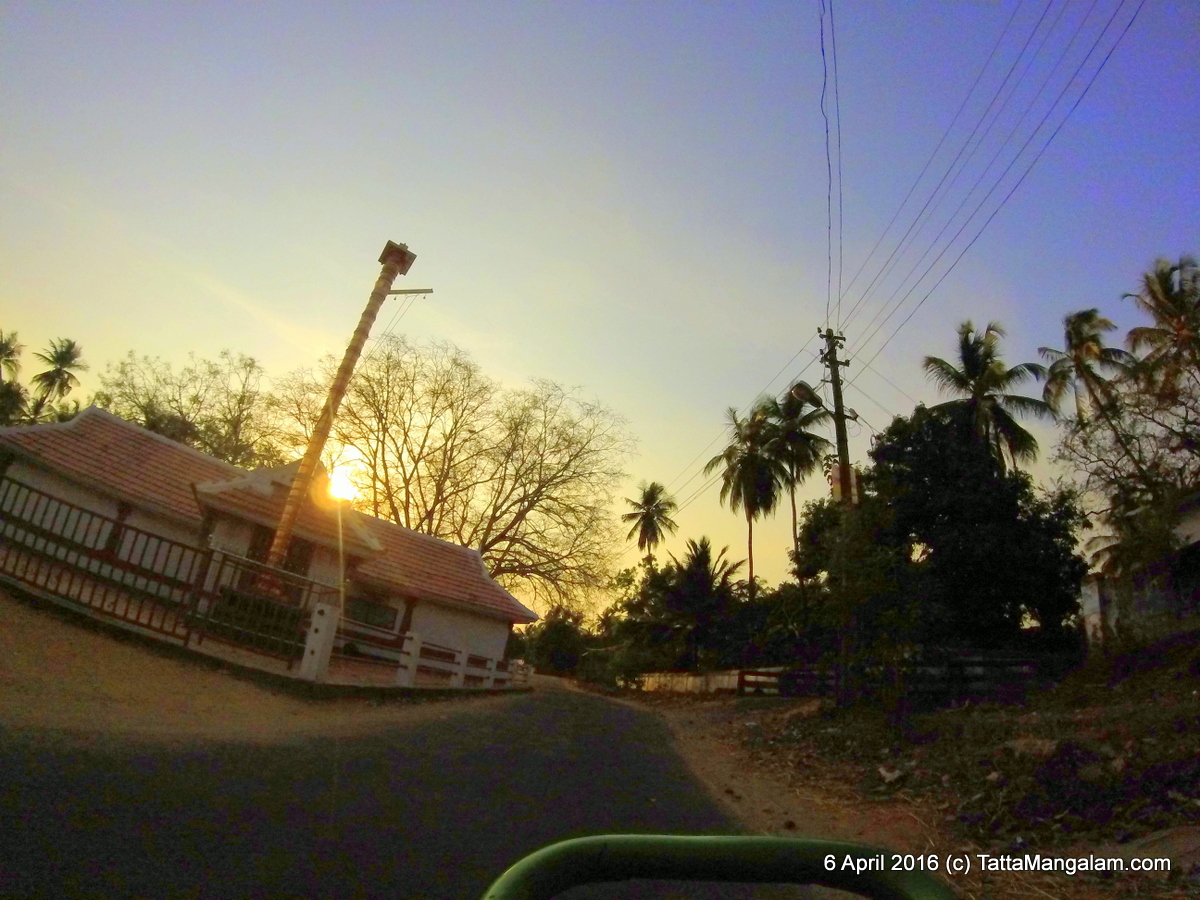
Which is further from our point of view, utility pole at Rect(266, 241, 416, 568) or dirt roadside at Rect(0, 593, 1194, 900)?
utility pole at Rect(266, 241, 416, 568)

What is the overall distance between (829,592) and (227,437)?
28831 mm

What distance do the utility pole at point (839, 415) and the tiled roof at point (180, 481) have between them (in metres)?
11.1

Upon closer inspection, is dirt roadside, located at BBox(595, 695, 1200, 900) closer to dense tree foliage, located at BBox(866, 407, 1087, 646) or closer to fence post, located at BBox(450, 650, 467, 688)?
fence post, located at BBox(450, 650, 467, 688)

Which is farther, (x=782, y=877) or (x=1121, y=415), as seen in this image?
(x=1121, y=415)

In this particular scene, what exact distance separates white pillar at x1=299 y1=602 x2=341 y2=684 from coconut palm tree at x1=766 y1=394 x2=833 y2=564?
25787mm

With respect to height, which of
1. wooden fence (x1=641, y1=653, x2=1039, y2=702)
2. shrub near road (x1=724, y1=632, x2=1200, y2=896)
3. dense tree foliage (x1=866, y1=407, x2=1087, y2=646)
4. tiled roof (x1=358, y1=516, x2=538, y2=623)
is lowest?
shrub near road (x1=724, y1=632, x2=1200, y2=896)

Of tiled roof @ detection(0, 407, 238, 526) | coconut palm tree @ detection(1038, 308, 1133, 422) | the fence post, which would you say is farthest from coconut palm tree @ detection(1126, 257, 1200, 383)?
tiled roof @ detection(0, 407, 238, 526)

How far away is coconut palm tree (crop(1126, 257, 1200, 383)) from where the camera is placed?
2200 centimetres

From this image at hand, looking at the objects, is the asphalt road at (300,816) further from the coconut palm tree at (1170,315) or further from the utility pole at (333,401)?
the coconut palm tree at (1170,315)

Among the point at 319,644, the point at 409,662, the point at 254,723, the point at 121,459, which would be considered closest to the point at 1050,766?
the point at 254,723

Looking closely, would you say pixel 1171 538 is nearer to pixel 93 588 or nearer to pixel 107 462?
pixel 93 588

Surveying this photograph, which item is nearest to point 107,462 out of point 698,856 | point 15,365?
point 698,856

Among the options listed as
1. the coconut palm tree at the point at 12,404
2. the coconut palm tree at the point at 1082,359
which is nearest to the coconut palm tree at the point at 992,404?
the coconut palm tree at the point at 1082,359

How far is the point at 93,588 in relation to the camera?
11.6 meters
